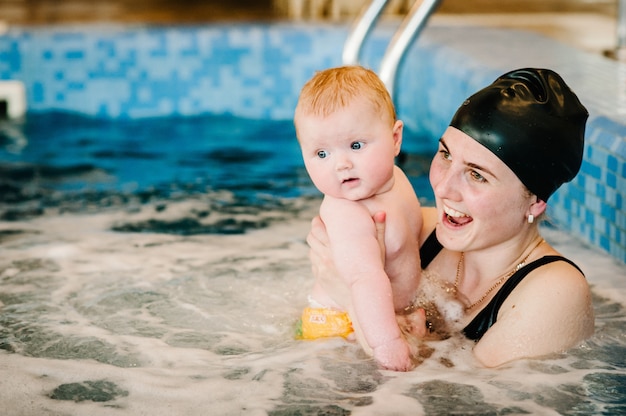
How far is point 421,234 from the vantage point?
298 centimetres

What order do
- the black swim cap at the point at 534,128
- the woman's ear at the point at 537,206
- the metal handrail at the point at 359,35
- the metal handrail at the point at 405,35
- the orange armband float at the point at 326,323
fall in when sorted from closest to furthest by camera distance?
the black swim cap at the point at 534,128 → the woman's ear at the point at 537,206 → the orange armband float at the point at 326,323 → the metal handrail at the point at 405,35 → the metal handrail at the point at 359,35

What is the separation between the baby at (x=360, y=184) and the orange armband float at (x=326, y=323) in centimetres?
10

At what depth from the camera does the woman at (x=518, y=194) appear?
2.44m

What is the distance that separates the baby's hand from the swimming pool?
6 centimetres

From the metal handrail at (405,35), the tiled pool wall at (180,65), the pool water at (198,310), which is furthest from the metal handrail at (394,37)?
the tiled pool wall at (180,65)

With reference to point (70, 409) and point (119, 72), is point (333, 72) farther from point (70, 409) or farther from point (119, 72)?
point (119, 72)

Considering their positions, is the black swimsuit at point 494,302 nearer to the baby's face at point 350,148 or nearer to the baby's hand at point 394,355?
the baby's hand at point 394,355

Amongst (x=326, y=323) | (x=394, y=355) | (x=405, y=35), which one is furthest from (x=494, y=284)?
(x=405, y=35)

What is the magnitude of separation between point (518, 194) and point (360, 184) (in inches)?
16.9

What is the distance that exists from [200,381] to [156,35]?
4867 mm

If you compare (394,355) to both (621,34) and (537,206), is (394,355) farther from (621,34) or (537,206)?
(621,34)

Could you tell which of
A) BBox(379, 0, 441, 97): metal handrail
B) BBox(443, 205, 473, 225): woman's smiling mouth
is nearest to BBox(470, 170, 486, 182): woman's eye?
BBox(443, 205, 473, 225): woman's smiling mouth

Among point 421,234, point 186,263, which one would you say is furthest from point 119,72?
point 421,234

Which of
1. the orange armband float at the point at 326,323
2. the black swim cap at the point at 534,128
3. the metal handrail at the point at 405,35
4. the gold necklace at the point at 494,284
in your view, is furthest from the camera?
the metal handrail at the point at 405,35
